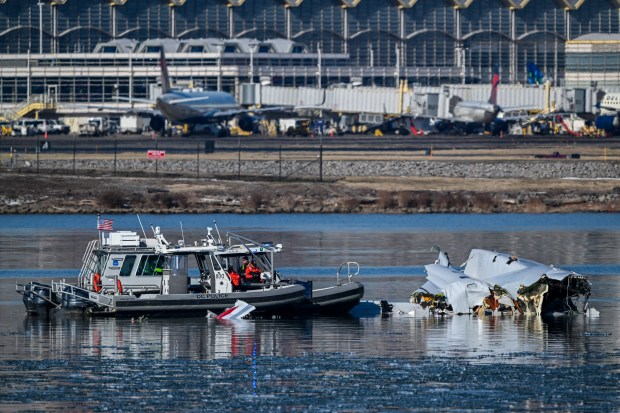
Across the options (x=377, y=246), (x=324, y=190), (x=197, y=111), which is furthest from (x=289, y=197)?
(x=197, y=111)

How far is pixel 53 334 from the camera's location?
4953 cm

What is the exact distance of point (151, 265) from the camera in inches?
2105

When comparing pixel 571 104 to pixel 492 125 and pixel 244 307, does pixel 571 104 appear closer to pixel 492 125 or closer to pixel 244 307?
pixel 492 125

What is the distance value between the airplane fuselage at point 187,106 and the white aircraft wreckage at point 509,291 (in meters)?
130

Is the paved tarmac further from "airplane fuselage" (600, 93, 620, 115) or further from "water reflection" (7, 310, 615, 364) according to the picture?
"water reflection" (7, 310, 615, 364)

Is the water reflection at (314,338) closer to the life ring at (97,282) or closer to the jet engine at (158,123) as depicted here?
the life ring at (97,282)

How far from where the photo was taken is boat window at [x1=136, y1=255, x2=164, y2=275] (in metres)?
53.4

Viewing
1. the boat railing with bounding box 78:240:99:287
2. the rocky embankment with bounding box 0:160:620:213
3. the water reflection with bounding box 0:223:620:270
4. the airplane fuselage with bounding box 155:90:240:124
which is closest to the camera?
the boat railing with bounding box 78:240:99:287

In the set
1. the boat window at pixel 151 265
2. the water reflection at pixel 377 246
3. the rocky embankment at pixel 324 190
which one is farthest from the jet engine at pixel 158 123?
the boat window at pixel 151 265

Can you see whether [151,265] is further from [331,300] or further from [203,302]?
[331,300]

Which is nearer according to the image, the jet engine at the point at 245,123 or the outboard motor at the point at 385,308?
the outboard motor at the point at 385,308

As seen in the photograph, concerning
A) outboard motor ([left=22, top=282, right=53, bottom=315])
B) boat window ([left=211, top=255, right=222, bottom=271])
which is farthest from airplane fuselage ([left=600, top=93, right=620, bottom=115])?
outboard motor ([left=22, top=282, right=53, bottom=315])

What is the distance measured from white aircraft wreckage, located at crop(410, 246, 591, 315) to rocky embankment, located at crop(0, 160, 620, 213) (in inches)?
1882

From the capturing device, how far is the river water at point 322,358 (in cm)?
3728
